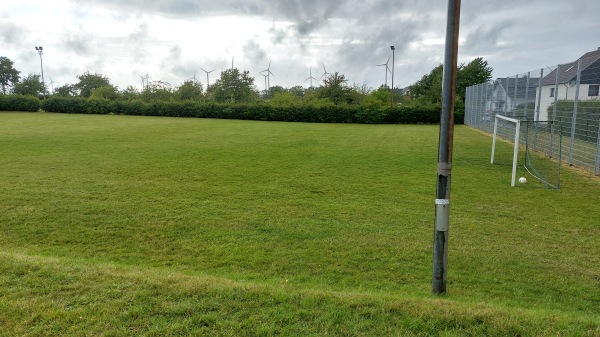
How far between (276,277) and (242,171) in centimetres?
608

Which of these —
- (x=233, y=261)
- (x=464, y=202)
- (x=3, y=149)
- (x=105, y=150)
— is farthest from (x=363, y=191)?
(x=3, y=149)

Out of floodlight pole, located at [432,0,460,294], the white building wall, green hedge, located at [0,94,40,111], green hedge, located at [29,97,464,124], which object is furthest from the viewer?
green hedge, located at [0,94,40,111]

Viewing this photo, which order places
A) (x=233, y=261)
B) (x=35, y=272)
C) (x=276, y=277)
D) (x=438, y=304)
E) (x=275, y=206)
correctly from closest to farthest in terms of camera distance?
(x=438, y=304) < (x=35, y=272) < (x=276, y=277) < (x=233, y=261) < (x=275, y=206)

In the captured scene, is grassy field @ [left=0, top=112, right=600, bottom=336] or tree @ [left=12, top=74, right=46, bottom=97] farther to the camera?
tree @ [left=12, top=74, right=46, bottom=97]

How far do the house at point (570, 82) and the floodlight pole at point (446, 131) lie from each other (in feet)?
29.8

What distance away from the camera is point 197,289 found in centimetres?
314

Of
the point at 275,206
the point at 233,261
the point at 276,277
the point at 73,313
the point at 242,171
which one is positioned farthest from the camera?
the point at 242,171

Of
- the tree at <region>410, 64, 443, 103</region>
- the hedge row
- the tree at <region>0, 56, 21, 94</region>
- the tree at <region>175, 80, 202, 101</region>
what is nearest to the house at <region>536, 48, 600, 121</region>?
the hedge row

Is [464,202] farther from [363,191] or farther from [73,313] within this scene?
[73,313]

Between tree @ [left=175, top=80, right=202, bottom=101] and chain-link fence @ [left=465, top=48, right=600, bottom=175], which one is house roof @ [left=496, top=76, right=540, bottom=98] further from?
tree @ [left=175, top=80, right=202, bottom=101]

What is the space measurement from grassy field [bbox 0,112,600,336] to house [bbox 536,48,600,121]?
2405 mm

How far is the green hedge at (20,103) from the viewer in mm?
38812

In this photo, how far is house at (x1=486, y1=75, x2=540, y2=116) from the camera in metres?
15.0

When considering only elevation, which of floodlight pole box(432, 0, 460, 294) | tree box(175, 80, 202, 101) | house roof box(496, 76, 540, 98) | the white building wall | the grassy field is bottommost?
the grassy field
